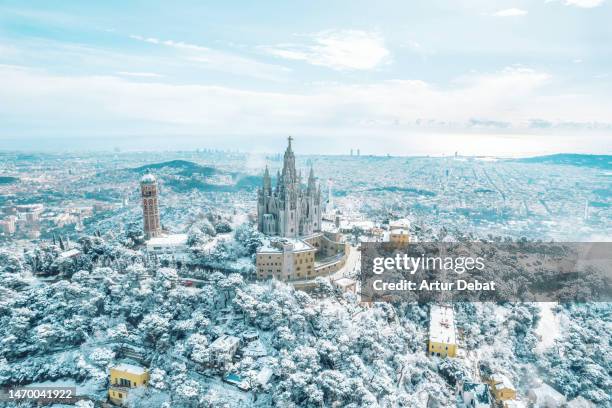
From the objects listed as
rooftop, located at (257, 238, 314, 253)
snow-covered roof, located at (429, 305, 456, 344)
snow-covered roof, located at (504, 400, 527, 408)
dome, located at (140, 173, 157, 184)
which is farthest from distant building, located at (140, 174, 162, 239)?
snow-covered roof, located at (504, 400, 527, 408)

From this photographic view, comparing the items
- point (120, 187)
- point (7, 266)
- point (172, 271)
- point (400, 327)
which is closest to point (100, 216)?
point (120, 187)

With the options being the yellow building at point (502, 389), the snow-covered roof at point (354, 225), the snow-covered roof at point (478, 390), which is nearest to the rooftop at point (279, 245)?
the snow-covered roof at point (354, 225)

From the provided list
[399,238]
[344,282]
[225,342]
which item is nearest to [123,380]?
[225,342]

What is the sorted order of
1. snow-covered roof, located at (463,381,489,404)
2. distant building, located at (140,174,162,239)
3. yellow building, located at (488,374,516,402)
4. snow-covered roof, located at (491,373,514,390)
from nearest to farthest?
snow-covered roof, located at (463,381,489,404)
yellow building, located at (488,374,516,402)
snow-covered roof, located at (491,373,514,390)
distant building, located at (140,174,162,239)

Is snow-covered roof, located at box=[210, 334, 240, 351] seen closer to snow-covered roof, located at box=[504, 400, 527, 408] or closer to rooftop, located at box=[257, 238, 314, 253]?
rooftop, located at box=[257, 238, 314, 253]

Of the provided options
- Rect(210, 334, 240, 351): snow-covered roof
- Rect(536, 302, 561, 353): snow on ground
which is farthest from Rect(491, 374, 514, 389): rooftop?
Rect(210, 334, 240, 351): snow-covered roof

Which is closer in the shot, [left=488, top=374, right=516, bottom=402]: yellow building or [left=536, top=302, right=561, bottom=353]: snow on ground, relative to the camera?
[left=488, top=374, right=516, bottom=402]: yellow building

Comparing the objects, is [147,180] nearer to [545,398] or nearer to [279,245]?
[279,245]

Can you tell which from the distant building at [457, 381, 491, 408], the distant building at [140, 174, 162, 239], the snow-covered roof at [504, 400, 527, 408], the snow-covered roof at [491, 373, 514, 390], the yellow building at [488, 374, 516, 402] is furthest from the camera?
the distant building at [140, 174, 162, 239]

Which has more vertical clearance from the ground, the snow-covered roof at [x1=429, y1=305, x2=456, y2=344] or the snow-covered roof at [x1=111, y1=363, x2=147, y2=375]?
the snow-covered roof at [x1=111, y1=363, x2=147, y2=375]

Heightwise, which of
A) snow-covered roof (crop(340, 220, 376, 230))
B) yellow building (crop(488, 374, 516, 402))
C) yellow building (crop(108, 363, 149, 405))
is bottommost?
yellow building (crop(488, 374, 516, 402))

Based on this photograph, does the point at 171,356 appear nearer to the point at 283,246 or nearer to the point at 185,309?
the point at 185,309
